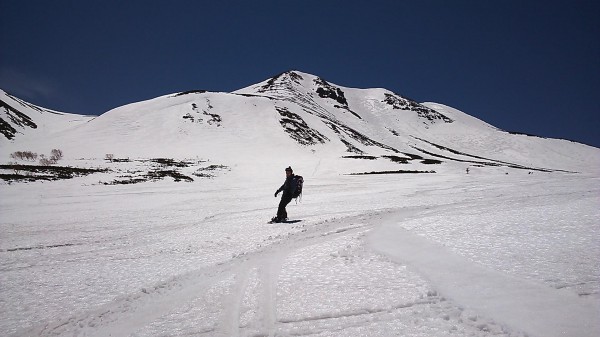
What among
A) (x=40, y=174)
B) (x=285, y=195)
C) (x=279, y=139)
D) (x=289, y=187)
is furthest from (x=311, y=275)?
(x=279, y=139)

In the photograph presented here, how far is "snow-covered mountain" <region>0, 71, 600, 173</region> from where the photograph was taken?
6066 centimetres

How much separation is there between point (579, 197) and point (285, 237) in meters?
14.9

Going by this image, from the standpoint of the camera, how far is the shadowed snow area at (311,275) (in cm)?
446

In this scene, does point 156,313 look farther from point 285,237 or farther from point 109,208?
point 109,208

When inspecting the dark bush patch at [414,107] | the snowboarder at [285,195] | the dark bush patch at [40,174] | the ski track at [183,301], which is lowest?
the ski track at [183,301]

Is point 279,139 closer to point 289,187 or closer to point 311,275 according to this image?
point 289,187

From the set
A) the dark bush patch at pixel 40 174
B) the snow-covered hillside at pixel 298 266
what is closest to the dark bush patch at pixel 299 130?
the dark bush patch at pixel 40 174

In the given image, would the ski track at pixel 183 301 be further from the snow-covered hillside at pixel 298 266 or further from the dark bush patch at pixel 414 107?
the dark bush patch at pixel 414 107

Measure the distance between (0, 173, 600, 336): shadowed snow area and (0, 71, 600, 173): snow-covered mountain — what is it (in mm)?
37139

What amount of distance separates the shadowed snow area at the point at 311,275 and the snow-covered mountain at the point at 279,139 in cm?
3714

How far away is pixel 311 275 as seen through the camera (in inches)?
249

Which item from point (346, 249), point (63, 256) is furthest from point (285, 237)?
point (63, 256)

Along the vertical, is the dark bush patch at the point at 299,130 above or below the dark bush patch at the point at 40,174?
above

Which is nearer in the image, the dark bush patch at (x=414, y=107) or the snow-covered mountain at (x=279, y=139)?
the snow-covered mountain at (x=279, y=139)
